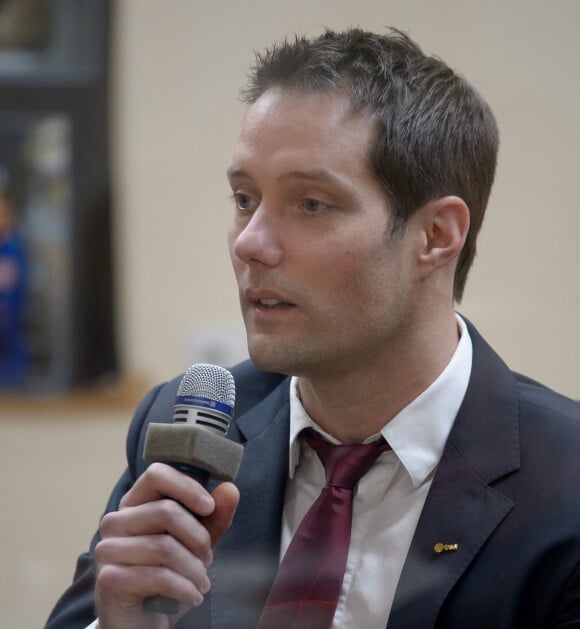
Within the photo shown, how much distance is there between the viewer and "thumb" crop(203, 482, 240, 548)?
1.01 metres

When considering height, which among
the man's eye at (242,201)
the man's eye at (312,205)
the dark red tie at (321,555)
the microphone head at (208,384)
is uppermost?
the man's eye at (242,201)

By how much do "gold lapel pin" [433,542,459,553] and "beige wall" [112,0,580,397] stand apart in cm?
49

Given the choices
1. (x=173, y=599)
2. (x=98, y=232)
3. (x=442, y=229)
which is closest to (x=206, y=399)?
(x=173, y=599)

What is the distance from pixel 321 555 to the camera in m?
1.29

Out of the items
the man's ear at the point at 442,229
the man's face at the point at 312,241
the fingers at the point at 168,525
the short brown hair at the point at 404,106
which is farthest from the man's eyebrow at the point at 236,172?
the fingers at the point at 168,525

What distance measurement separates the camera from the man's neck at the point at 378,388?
1342 mm

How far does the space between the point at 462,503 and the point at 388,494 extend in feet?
0.41

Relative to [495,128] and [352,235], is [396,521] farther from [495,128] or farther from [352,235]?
[495,128]

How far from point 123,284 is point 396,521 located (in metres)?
1.22

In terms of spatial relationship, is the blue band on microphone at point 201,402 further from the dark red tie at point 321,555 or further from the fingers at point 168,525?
the dark red tie at point 321,555

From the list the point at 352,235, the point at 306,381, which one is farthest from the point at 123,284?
the point at 352,235

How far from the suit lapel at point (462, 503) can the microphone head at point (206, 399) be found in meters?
0.37

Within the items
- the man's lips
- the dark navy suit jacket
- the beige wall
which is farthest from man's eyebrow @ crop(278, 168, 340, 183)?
the beige wall

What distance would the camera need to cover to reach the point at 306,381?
142 cm
